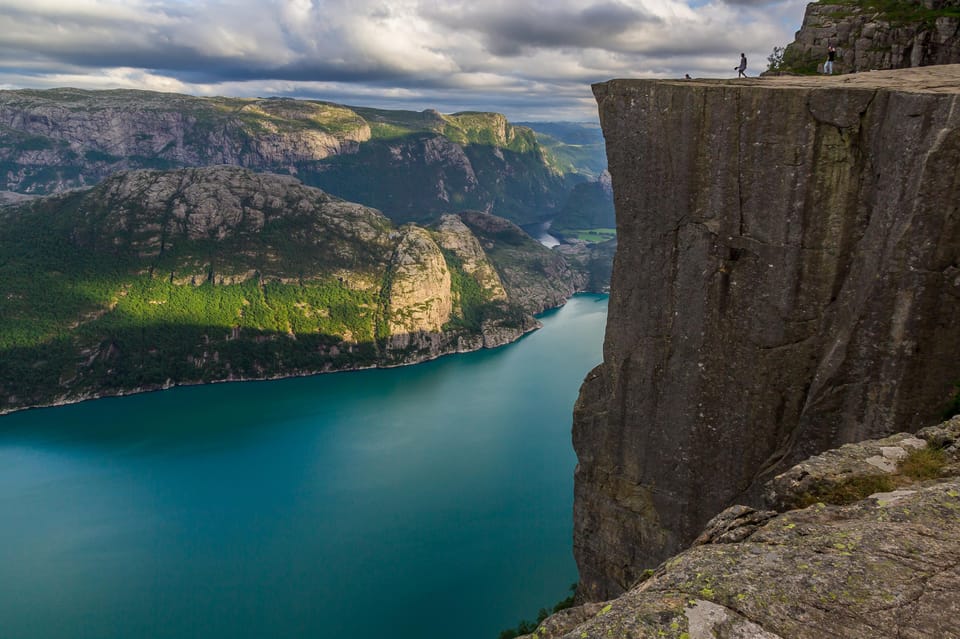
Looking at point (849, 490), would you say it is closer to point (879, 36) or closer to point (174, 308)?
point (879, 36)

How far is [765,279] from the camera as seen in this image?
23.3 metres

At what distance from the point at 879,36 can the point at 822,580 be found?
3632cm

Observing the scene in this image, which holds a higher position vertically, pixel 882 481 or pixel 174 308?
pixel 882 481

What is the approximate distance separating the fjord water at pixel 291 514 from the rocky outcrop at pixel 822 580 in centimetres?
5023

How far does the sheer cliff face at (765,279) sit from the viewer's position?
19625 mm

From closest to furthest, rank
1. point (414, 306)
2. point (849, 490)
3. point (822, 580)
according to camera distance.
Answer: point (822, 580) → point (849, 490) → point (414, 306)

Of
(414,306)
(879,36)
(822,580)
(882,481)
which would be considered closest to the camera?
(822,580)

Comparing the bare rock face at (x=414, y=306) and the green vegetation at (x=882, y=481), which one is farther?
the bare rock face at (x=414, y=306)

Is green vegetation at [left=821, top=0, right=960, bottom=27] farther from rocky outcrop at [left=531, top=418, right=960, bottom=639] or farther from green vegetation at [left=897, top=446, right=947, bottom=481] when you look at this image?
rocky outcrop at [left=531, top=418, right=960, bottom=639]

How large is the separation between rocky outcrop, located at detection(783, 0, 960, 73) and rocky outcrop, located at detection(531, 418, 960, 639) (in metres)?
29.6

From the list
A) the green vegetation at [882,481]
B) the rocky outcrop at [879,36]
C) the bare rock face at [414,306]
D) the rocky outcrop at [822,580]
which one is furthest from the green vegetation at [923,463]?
the bare rock face at [414,306]

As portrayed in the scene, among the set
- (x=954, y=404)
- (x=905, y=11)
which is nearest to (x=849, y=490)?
(x=954, y=404)

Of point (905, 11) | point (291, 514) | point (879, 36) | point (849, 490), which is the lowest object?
point (291, 514)

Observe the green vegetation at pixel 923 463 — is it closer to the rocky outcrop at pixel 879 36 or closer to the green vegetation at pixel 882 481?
the green vegetation at pixel 882 481
